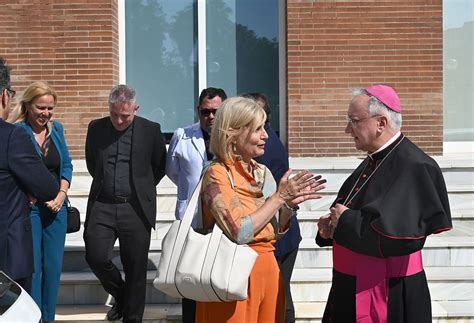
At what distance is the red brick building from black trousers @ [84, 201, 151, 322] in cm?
370

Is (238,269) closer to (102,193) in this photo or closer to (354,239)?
(354,239)

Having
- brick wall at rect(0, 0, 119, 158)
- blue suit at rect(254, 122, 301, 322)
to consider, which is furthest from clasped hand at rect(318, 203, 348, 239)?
brick wall at rect(0, 0, 119, 158)

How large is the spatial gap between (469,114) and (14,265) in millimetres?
7256

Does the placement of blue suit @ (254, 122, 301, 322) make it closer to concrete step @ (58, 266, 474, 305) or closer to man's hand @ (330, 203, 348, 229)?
concrete step @ (58, 266, 474, 305)

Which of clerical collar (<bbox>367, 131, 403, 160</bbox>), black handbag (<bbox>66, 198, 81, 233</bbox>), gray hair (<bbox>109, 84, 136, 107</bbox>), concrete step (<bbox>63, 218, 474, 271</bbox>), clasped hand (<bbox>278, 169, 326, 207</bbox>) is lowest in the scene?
concrete step (<bbox>63, 218, 474, 271</bbox>)

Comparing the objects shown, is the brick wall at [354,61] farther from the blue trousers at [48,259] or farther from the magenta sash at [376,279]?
the magenta sash at [376,279]

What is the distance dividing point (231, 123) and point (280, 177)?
146 centimetres

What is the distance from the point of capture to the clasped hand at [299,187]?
3.45 metres

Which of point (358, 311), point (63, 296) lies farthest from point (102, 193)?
point (358, 311)

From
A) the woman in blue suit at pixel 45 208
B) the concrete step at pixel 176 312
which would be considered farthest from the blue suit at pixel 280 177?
the woman in blue suit at pixel 45 208

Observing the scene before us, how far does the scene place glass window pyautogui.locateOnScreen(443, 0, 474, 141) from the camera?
31.1 feet

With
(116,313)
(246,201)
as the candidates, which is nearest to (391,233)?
(246,201)

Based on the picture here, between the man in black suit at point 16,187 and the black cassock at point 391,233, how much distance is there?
1.62m

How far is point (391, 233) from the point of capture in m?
3.17
